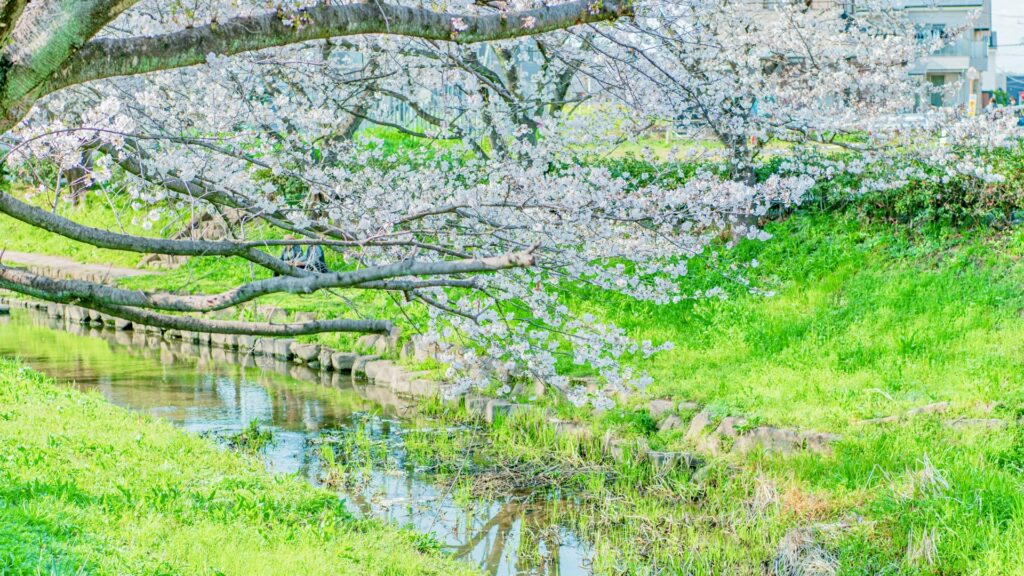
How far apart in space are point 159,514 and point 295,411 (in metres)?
5.55

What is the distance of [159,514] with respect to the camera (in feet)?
18.5

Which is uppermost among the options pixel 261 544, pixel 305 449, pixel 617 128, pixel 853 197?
pixel 617 128

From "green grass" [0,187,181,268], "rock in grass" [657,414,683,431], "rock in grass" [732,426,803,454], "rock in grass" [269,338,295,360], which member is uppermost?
"green grass" [0,187,181,268]

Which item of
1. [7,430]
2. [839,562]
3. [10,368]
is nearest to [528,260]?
[839,562]

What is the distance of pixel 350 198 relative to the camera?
686 cm

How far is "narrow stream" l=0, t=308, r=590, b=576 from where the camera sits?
7.23 metres

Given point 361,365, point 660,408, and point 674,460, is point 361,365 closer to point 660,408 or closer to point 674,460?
point 660,408

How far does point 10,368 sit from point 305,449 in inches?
152

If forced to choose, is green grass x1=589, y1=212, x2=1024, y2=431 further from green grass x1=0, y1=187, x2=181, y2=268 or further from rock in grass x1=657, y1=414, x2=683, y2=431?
green grass x1=0, y1=187, x2=181, y2=268

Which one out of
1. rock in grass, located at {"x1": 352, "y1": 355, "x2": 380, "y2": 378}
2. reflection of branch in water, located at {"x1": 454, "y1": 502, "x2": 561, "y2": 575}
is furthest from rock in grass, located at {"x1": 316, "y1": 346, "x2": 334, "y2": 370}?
reflection of branch in water, located at {"x1": 454, "y1": 502, "x2": 561, "y2": 575}

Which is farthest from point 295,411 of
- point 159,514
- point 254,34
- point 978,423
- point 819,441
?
point 254,34

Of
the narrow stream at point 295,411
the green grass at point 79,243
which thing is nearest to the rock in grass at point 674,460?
the narrow stream at point 295,411

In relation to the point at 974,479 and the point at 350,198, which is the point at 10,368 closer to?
the point at 350,198

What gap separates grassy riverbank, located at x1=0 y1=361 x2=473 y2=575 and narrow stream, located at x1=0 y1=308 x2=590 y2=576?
667 millimetres
